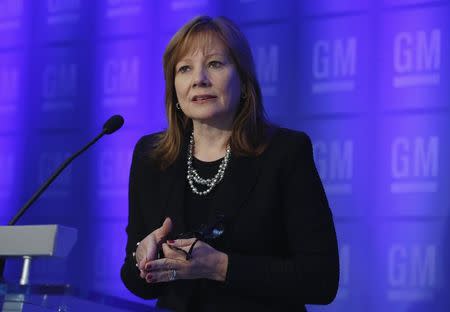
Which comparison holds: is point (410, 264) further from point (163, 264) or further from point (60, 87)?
point (60, 87)

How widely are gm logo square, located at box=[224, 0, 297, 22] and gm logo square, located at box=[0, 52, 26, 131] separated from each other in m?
1.16

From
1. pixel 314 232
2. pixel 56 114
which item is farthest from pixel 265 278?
pixel 56 114

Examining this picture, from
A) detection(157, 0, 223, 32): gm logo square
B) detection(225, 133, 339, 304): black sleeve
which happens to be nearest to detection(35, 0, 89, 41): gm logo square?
detection(157, 0, 223, 32): gm logo square

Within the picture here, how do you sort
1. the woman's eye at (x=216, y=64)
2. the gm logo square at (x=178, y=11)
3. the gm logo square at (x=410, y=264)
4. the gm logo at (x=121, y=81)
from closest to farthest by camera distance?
the woman's eye at (x=216, y=64)
the gm logo square at (x=410, y=264)
the gm logo square at (x=178, y=11)
the gm logo at (x=121, y=81)

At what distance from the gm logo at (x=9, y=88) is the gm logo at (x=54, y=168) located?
1.09ft

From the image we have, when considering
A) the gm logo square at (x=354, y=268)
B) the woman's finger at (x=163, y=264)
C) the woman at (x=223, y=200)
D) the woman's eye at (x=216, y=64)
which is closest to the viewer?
the woman's finger at (x=163, y=264)

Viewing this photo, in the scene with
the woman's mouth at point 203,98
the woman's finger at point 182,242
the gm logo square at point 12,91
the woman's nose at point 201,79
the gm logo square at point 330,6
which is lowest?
the woman's finger at point 182,242

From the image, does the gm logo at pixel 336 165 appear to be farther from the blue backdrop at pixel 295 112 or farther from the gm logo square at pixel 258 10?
the gm logo square at pixel 258 10

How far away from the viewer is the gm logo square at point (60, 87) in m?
3.50

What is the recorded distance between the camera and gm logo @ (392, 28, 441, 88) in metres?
2.73

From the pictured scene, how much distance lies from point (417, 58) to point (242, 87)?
1.08 meters

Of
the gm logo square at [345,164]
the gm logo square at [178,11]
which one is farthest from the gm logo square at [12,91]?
the gm logo square at [345,164]

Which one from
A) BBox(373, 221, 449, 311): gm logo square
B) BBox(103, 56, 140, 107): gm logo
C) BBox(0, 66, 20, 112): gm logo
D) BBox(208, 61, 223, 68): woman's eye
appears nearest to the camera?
BBox(208, 61, 223, 68): woman's eye

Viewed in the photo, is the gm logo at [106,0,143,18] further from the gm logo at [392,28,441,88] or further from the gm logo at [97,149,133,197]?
the gm logo at [392,28,441,88]
